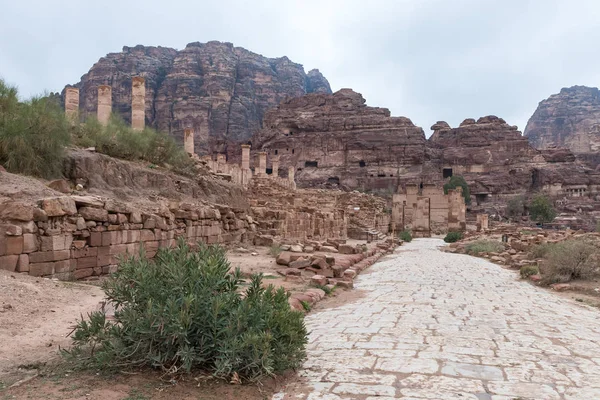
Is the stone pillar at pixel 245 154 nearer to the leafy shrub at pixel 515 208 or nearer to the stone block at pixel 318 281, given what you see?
the stone block at pixel 318 281

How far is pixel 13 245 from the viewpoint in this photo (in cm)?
693

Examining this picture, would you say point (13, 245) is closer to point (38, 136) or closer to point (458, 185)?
point (38, 136)

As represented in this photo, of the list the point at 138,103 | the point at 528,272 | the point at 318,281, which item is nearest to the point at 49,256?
the point at 318,281

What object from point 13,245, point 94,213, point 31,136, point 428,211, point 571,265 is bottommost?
point 571,265

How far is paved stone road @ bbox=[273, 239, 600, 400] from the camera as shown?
13.0 ft

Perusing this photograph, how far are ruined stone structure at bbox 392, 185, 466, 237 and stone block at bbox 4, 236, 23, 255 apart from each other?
3426 cm

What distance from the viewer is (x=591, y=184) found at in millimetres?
72625

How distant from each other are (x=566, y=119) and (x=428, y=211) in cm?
12473

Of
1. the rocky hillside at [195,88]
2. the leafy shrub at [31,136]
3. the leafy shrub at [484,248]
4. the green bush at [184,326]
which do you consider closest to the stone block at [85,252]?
the leafy shrub at [31,136]

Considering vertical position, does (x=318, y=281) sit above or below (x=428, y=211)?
below

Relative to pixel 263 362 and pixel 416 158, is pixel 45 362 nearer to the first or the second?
pixel 263 362

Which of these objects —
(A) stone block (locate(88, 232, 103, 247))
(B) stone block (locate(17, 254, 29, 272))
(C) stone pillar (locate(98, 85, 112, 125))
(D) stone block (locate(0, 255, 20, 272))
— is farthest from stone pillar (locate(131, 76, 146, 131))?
(D) stone block (locate(0, 255, 20, 272))

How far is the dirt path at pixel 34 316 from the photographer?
165 inches

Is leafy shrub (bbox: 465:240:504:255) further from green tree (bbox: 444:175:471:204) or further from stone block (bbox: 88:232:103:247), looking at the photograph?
green tree (bbox: 444:175:471:204)
